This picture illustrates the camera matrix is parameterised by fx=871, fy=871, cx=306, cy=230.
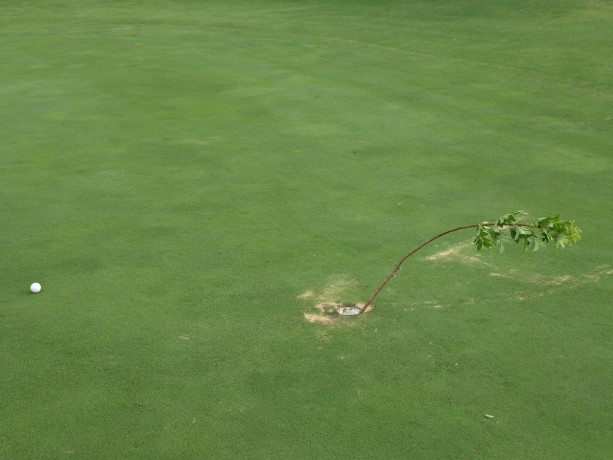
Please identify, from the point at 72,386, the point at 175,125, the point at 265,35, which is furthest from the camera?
the point at 265,35

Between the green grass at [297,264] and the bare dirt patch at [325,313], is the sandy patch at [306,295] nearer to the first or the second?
the green grass at [297,264]

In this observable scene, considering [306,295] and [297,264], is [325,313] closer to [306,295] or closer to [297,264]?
[306,295]

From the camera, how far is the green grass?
16.0ft

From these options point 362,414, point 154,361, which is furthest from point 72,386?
point 362,414

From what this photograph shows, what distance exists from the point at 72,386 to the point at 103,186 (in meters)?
3.87

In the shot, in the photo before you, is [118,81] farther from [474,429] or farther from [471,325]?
[474,429]

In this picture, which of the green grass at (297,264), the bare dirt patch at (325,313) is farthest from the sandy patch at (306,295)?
the bare dirt patch at (325,313)

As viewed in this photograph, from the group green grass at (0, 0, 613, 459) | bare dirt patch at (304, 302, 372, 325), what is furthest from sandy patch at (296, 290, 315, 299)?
bare dirt patch at (304, 302, 372, 325)

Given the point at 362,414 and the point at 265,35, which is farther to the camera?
the point at 265,35

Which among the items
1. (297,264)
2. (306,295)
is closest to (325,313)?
(306,295)

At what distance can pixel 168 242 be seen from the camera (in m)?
7.31

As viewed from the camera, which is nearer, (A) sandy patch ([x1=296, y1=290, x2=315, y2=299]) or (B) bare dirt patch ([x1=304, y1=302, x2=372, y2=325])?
(B) bare dirt patch ([x1=304, y1=302, x2=372, y2=325])

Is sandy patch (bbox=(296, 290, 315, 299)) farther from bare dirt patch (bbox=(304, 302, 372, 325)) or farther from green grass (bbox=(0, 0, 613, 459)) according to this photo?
bare dirt patch (bbox=(304, 302, 372, 325))

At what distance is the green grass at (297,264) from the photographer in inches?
192
